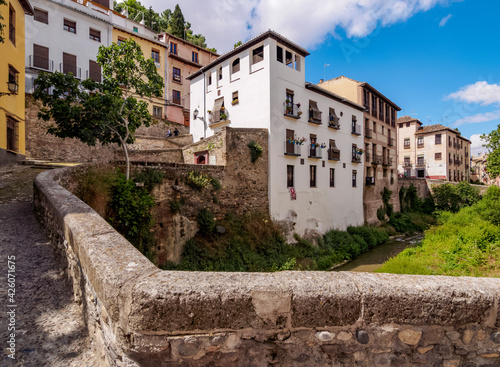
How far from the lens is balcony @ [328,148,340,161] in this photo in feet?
64.3

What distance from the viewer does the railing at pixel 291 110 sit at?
Answer: 16281 millimetres

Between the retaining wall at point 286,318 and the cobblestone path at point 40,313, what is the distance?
0.92 ft

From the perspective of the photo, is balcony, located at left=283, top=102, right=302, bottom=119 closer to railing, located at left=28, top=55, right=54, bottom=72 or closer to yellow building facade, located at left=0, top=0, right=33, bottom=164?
yellow building facade, located at left=0, top=0, right=33, bottom=164

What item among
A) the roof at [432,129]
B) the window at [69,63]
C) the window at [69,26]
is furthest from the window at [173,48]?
the roof at [432,129]

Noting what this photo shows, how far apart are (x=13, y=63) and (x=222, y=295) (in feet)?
56.6

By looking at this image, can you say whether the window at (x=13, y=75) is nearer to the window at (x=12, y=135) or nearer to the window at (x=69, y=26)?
the window at (x=12, y=135)

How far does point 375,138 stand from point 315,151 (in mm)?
10896

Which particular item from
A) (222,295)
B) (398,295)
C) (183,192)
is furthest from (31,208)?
(398,295)

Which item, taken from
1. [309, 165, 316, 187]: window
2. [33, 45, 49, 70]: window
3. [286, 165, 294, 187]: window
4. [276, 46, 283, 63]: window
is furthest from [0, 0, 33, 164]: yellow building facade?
[309, 165, 316, 187]: window

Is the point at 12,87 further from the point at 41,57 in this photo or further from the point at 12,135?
the point at 41,57

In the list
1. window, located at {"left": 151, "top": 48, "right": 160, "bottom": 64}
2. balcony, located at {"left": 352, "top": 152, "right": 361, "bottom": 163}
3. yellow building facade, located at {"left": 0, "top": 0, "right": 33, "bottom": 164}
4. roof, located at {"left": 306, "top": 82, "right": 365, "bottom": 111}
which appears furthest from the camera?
window, located at {"left": 151, "top": 48, "right": 160, "bottom": 64}

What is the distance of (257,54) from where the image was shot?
16203 mm

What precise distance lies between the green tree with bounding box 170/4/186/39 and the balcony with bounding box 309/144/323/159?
2510 centimetres

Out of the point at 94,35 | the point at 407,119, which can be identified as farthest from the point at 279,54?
the point at 407,119
